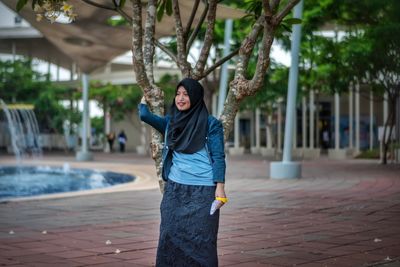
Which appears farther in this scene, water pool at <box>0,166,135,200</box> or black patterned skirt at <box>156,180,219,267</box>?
water pool at <box>0,166,135,200</box>

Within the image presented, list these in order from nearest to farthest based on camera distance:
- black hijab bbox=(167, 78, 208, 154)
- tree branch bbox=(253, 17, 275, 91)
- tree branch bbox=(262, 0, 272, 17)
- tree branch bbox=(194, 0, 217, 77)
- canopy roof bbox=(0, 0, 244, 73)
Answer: black hijab bbox=(167, 78, 208, 154), tree branch bbox=(262, 0, 272, 17), tree branch bbox=(253, 17, 275, 91), tree branch bbox=(194, 0, 217, 77), canopy roof bbox=(0, 0, 244, 73)

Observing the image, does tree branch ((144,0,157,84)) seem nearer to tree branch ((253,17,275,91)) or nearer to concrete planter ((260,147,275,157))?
tree branch ((253,17,275,91))

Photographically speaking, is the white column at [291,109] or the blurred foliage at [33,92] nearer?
the white column at [291,109]

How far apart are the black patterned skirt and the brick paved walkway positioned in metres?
1.68

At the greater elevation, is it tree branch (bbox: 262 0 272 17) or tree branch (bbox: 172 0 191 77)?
tree branch (bbox: 262 0 272 17)

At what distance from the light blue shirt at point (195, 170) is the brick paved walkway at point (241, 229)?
1859 millimetres

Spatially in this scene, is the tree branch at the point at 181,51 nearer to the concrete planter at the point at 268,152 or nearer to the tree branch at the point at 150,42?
the tree branch at the point at 150,42

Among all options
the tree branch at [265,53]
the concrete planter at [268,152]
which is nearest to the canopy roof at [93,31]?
the tree branch at [265,53]

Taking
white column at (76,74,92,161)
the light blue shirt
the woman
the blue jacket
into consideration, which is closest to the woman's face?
the woman

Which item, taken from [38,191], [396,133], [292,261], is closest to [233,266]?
[292,261]

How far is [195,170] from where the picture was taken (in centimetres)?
459

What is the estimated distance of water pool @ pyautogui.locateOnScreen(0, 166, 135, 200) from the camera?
15664mm

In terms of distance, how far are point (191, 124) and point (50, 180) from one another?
594 inches

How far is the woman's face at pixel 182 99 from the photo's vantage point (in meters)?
4.51
